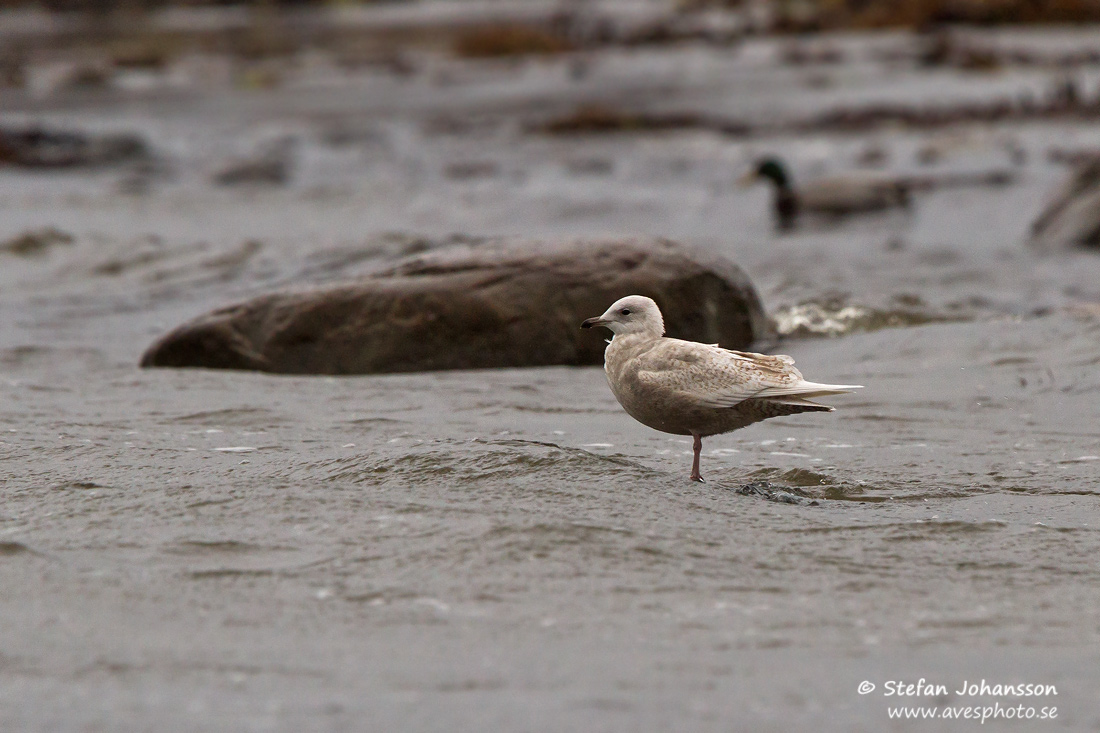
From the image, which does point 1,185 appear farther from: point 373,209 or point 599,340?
point 599,340

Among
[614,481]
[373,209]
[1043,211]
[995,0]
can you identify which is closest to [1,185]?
[373,209]

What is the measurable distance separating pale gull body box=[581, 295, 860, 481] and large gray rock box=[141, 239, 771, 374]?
320 cm

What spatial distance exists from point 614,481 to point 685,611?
4.64 feet

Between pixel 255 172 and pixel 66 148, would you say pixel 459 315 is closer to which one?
pixel 255 172

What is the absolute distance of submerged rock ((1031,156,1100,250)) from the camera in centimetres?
1546

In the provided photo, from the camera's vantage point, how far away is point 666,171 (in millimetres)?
23781

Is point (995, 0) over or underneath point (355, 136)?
over

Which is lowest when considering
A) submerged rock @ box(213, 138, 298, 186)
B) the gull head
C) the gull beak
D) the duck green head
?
submerged rock @ box(213, 138, 298, 186)

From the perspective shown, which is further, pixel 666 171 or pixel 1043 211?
pixel 666 171

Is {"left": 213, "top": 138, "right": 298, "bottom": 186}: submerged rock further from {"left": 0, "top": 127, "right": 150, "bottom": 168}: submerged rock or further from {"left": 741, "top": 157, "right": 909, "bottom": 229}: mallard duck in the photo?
{"left": 741, "top": 157, "right": 909, "bottom": 229}: mallard duck

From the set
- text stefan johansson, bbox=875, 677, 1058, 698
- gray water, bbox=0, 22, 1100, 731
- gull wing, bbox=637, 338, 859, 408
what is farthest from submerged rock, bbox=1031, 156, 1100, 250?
text stefan johansson, bbox=875, 677, 1058, 698

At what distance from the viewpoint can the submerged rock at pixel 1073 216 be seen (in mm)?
15459

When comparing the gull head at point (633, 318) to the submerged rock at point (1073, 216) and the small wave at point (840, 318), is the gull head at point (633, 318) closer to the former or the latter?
the small wave at point (840, 318)

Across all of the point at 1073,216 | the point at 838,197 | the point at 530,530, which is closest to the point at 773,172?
the point at 838,197
